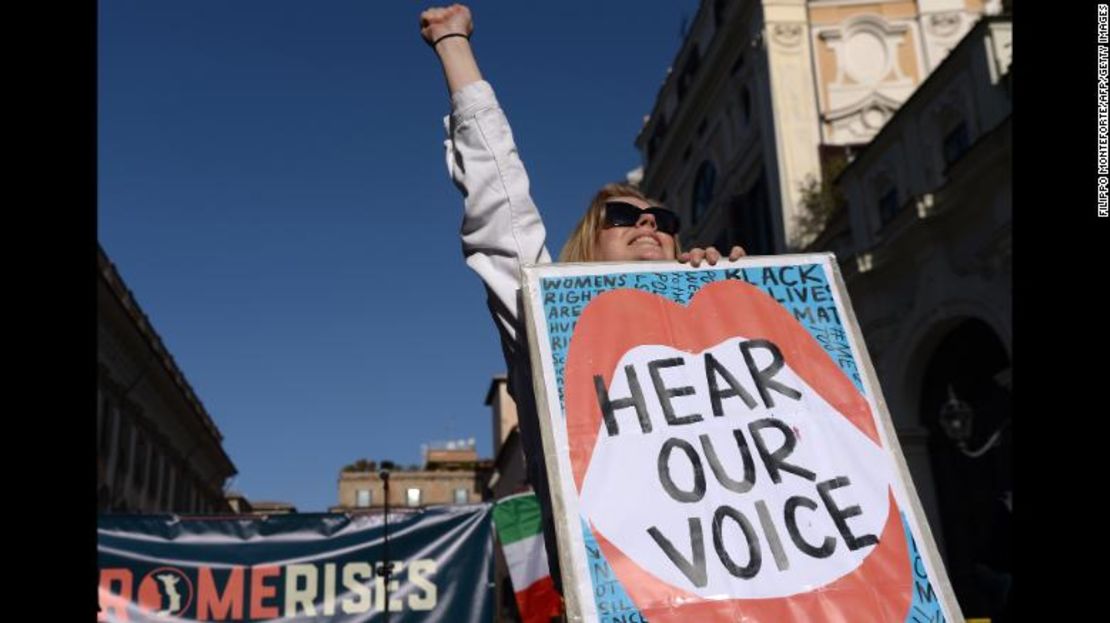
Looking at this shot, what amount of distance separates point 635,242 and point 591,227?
148 millimetres

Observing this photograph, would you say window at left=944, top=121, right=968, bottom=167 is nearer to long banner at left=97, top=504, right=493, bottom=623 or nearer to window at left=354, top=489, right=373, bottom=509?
long banner at left=97, top=504, right=493, bottom=623

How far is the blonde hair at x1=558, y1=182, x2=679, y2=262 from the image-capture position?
293cm

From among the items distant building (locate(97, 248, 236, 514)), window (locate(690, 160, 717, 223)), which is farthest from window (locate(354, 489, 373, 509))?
window (locate(690, 160, 717, 223))

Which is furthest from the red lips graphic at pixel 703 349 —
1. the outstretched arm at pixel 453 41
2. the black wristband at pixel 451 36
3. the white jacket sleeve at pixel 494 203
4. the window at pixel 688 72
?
the window at pixel 688 72

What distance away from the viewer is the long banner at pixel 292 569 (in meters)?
9.60

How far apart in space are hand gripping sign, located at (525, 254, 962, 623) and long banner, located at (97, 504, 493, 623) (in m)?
7.55

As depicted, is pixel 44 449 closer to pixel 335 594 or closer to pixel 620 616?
pixel 620 616

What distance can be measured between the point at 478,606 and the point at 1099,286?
29.1 feet

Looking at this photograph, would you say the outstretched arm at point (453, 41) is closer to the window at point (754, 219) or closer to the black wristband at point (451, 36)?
the black wristband at point (451, 36)

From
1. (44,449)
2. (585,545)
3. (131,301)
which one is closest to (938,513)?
(585,545)

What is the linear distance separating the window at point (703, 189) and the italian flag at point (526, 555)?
17368mm

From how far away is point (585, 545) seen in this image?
86.3 inches

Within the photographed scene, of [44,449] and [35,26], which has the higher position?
[35,26]

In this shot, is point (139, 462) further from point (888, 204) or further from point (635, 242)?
point (635, 242)
